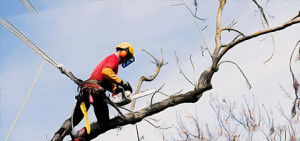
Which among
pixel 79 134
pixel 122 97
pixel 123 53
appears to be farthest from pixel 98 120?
pixel 123 53

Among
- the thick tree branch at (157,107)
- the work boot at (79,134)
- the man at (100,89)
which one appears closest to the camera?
the man at (100,89)

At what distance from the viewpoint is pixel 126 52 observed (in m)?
4.13

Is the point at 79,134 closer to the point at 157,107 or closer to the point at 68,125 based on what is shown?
the point at 68,125

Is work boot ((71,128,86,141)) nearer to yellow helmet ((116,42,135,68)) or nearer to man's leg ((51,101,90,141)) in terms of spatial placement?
man's leg ((51,101,90,141))

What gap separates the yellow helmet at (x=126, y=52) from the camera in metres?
4.12

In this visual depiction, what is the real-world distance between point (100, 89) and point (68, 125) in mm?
589

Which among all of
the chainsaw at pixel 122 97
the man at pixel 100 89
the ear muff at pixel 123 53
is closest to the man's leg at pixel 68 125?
the man at pixel 100 89

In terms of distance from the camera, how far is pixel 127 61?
4230 mm

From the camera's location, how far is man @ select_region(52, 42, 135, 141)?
396 centimetres

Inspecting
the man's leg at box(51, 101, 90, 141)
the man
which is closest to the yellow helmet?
the man

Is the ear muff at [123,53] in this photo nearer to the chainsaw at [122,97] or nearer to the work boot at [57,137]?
the chainsaw at [122,97]

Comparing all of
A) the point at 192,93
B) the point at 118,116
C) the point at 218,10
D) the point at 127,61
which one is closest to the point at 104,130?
the point at 118,116

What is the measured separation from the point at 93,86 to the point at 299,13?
103 inches

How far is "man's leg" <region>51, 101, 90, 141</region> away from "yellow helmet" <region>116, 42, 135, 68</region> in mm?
682
